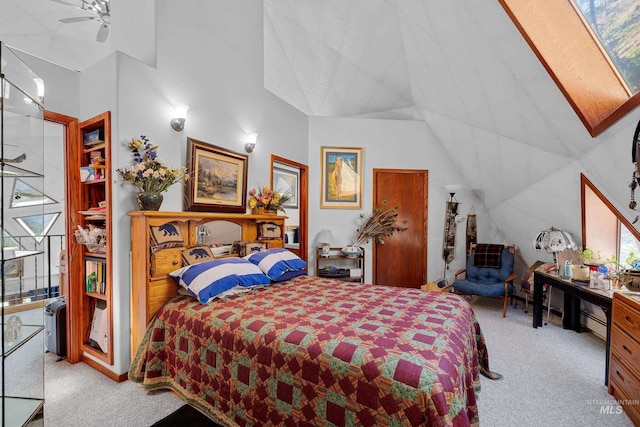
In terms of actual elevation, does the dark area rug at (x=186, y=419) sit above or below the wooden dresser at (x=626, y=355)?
below

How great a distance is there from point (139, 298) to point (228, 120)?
211 centimetres

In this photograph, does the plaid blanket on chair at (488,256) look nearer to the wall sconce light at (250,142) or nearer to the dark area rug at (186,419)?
the wall sconce light at (250,142)

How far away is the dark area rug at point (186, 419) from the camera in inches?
68.0

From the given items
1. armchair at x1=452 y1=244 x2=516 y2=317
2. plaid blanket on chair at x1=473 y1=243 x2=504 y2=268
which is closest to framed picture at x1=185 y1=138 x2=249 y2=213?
armchair at x1=452 y1=244 x2=516 y2=317

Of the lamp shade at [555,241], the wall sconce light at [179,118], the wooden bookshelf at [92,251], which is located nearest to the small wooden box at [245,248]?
the wooden bookshelf at [92,251]

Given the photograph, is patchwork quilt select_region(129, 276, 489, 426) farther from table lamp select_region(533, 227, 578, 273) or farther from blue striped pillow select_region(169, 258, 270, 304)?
table lamp select_region(533, 227, 578, 273)

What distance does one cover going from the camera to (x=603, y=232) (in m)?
3.25

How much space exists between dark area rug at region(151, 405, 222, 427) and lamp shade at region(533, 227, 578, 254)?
4.08 metres

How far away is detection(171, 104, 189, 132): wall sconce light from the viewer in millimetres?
2653

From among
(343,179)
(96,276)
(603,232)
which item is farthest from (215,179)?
(603,232)

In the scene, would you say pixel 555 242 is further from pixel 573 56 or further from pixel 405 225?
pixel 573 56

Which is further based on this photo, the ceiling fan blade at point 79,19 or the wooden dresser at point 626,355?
the ceiling fan blade at point 79,19

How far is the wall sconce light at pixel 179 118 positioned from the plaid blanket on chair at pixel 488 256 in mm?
4606

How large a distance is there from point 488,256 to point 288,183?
360cm
